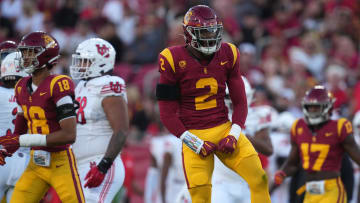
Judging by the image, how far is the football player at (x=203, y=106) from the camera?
18.8 ft

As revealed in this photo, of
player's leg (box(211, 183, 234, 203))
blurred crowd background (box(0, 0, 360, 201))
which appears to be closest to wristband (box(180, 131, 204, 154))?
player's leg (box(211, 183, 234, 203))

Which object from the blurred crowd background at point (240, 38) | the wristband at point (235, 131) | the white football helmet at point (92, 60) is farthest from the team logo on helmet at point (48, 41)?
the blurred crowd background at point (240, 38)

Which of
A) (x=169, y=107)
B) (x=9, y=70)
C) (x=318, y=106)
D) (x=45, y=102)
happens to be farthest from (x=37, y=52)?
(x=318, y=106)

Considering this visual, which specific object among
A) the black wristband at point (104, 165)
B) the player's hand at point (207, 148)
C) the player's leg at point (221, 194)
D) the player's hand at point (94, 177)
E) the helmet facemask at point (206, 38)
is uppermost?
the helmet facemask at point (206, 38)

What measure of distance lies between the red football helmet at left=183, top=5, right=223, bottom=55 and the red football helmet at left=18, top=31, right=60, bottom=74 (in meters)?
1.23

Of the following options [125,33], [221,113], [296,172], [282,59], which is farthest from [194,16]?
[125,33]

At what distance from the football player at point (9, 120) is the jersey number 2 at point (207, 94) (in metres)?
1.84

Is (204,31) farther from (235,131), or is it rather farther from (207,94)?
(235,131)

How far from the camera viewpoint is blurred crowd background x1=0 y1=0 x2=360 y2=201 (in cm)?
1193

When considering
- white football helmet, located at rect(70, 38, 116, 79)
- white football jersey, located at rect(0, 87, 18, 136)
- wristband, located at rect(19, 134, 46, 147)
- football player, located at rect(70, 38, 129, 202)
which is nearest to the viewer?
wristband, located at rect(19, 134, 46, 147)

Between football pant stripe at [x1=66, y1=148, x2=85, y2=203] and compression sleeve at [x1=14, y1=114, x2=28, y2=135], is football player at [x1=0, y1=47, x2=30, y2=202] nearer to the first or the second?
compression sleeve at [x1=14, y1=114, x2=28, y2=135]

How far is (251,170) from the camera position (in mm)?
5719

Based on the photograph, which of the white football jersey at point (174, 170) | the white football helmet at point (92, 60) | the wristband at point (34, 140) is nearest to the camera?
the wristband at point (34, 140)

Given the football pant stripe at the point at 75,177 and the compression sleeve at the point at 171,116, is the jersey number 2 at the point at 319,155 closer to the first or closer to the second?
the compression sleeve at the point at 171,116
